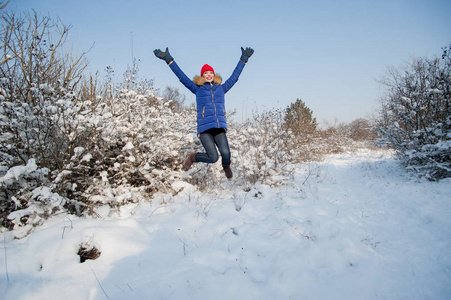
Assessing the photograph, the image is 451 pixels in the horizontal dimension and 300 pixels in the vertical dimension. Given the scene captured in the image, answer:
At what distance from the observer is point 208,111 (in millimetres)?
3234

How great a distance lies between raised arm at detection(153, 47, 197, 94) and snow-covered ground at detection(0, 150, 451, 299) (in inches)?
75.9

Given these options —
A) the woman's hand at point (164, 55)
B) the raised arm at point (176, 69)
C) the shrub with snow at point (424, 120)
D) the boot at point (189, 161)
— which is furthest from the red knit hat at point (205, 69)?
the shrub with snow at point (424, 120)

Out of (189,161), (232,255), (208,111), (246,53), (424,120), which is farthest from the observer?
(424,120)

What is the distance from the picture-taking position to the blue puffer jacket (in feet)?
10.6

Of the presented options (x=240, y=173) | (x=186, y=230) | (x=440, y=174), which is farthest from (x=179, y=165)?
(x=440, y=174)

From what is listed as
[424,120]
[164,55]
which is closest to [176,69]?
[164,55]

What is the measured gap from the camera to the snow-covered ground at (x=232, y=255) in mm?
1355

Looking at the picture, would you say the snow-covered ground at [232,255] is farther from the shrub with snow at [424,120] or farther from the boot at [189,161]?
the shrub with snow at [424,120]

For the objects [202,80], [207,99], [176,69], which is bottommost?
[207,99]

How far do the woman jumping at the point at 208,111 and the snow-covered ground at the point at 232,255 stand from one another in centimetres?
84

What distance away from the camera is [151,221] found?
87.1 inches

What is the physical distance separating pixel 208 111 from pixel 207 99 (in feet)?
0.72

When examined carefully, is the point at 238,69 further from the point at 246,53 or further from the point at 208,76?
the point at 208,76

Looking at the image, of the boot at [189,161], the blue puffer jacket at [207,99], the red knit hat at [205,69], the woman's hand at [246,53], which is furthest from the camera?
the woman's hand at [246,53]
